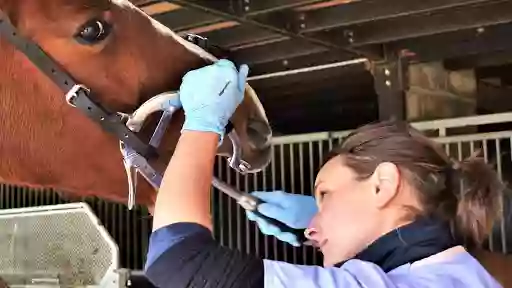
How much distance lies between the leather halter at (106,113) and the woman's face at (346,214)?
1.12 ft

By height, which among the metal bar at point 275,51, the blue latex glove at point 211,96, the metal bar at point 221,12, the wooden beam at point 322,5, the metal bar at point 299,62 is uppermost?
the wooden beam at point 322,5

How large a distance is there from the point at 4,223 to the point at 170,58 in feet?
8.07

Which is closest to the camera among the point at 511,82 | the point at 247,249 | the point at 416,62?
the point at 416,62

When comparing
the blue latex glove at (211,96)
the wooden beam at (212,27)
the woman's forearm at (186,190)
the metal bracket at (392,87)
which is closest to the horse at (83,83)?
the blue latex glove at (211,96)

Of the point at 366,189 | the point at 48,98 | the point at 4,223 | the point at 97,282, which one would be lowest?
the point at 97,282

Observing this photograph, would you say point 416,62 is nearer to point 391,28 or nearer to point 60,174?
point 391,28

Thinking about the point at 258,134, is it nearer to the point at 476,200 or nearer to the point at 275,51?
the point at 476,200

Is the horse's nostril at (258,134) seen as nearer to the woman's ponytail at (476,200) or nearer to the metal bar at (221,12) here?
the woman's ponytail at (476,200)

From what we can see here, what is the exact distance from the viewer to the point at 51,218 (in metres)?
3.44

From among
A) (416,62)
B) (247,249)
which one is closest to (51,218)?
(247,249)

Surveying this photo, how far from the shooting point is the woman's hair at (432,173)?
3.78ft

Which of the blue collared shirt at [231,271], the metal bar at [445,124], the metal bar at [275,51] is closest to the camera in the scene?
the blue collared shirt at [231,271]

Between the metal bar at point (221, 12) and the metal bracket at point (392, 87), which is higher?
the metal bar at point (221, 12)

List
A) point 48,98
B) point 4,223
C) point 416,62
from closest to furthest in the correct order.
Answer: point 48,98 < point 416,62 < point 4,223
